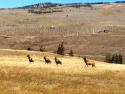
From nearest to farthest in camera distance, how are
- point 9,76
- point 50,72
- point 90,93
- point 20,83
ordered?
point 90,93, point 20,83, point 9,76, point 50,72

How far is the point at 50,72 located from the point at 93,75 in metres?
3.92

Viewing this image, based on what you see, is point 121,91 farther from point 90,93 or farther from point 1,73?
point 1,73

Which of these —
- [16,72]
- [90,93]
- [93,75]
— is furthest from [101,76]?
[90,93]

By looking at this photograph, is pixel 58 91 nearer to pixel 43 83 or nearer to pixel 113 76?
pixel 43 83

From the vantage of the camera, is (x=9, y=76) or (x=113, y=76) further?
(x=113, y=76)

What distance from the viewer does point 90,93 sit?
113ft

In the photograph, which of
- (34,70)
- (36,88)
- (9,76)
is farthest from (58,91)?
(34,70)

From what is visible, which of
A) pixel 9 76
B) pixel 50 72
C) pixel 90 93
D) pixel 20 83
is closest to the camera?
pixel 90 93

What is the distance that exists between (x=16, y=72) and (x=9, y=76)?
1962 millimetres

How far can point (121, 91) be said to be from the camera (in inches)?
1432

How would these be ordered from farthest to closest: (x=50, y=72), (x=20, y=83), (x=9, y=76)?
(x=50, y=72) < (x=9, y=76) < (x=20, y=83)

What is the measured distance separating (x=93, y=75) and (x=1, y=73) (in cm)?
844

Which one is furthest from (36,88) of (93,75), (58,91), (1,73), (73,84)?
(93,75)

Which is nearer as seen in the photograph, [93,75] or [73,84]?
[73,84]
